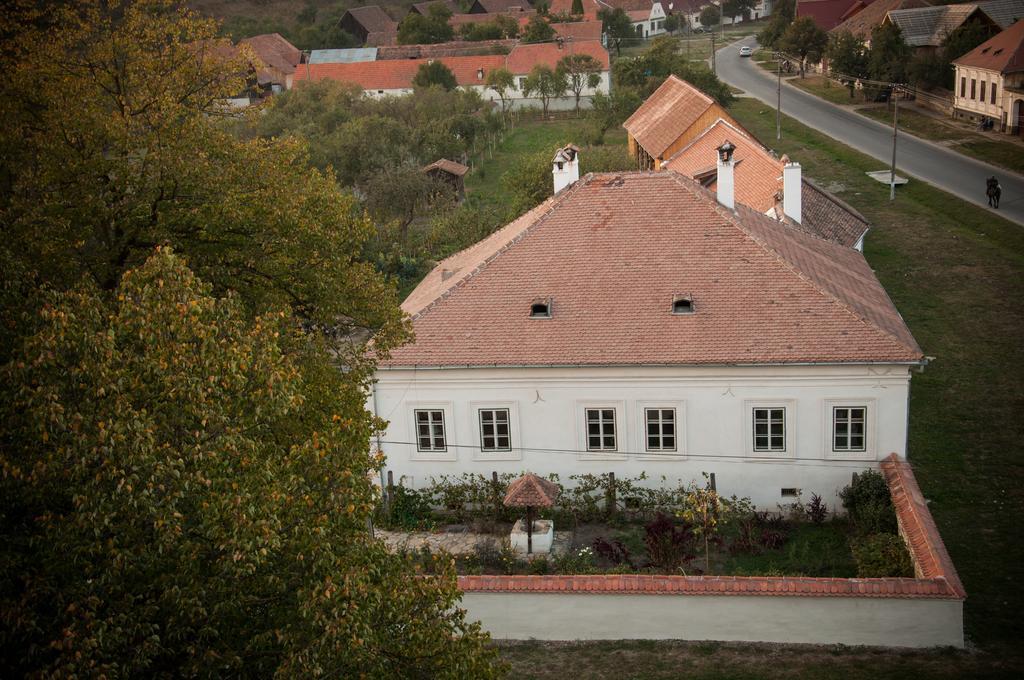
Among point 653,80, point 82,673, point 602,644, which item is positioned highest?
point 653,80

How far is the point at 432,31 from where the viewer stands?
11162 cm

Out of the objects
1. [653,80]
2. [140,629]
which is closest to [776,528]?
[140,629]

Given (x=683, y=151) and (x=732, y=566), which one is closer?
(x=732, y=566)

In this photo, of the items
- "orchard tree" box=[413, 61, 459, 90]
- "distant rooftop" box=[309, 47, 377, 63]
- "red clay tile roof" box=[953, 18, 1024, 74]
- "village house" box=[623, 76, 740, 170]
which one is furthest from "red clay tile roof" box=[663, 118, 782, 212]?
"distant rooftop" box=[309, 47, 377, 63]

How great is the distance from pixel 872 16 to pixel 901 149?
104 feet

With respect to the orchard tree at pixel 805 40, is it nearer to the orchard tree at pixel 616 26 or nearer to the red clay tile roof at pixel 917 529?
the orchard tree at pixel 616 26

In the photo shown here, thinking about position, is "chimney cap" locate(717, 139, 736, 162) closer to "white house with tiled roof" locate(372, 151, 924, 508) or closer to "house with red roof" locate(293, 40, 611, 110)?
"white house with tiled roof" locate(372, 151, 924, 508)

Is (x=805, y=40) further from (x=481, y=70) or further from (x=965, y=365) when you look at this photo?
(x=965, y=365)

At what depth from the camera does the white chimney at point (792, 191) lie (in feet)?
104

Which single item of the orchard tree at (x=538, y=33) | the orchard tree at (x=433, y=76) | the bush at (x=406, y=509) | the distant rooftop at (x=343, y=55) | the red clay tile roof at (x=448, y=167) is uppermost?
the orchard tree at (x=538, y=33)

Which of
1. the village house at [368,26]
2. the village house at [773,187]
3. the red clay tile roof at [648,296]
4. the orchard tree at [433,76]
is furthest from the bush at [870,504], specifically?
the village house at [368,26]

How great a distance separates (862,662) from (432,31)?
102333mm

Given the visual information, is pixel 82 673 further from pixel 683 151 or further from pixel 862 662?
pixel 683 151

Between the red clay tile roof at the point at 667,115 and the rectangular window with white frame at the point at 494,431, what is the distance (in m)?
28.7
